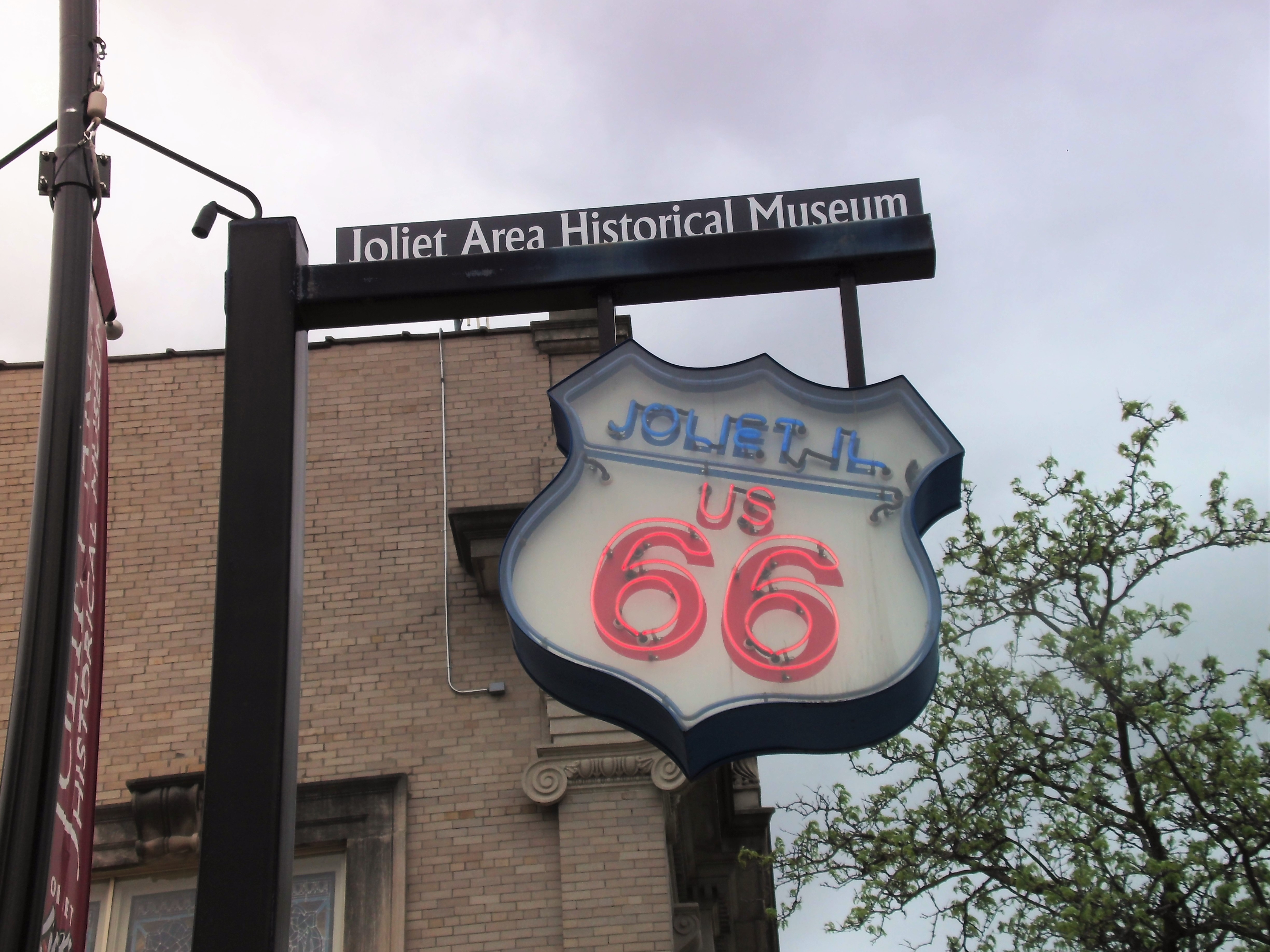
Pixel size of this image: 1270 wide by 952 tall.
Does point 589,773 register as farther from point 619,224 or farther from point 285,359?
point 285,359

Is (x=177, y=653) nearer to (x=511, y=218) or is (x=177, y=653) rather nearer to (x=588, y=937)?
(x=588, y=937)

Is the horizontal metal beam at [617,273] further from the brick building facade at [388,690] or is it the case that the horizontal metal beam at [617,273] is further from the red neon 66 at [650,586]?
the brick building facade at [388,690]

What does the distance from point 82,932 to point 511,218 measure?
3.33 metres

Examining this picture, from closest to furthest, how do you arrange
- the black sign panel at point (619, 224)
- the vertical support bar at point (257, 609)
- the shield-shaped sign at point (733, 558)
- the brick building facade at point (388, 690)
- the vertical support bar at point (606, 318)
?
the vertical support bar at point (257, 609), the shield-shaped sign at point (733, 558), the vertical support bar at point (606, 318), the black sign panel at point (619, 224), the brick building facade at point (388, 690)

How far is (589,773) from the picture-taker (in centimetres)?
1040

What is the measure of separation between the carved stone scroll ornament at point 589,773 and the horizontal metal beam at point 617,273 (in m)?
5.24

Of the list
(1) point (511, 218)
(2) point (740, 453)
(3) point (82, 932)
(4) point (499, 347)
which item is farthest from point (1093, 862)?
(3) point (82, 932)

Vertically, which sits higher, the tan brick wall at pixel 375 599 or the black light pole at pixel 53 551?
the tan brick wall at pixel 375 599

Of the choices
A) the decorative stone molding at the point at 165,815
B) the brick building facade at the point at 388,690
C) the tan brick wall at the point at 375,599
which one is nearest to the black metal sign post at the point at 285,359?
the brick building facade at the point at 388,690

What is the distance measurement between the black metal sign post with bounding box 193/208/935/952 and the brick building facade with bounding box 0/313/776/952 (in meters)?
5.18

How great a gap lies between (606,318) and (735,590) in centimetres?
124

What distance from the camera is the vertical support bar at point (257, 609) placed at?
4426mm

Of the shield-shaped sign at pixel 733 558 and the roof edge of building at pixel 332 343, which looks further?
the roof edge of building at pixel 332 343

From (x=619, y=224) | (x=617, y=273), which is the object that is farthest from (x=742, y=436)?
(x=619, y=224)
